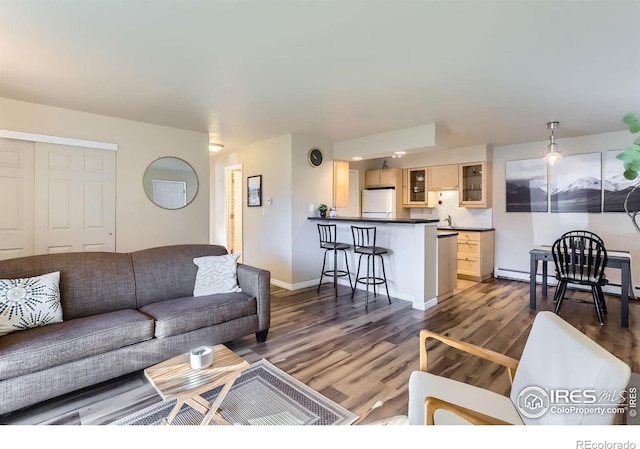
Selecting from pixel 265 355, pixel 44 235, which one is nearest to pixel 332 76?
pixel 265 355

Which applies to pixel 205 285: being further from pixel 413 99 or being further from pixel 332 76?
pixel 413 99

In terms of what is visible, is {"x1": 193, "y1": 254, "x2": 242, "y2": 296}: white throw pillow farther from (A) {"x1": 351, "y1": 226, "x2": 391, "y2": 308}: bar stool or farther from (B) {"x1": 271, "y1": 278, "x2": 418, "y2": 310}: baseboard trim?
(B) {"x1": 271, "y1": 278, "x2": 418, "y2": 310}: baseboard trim

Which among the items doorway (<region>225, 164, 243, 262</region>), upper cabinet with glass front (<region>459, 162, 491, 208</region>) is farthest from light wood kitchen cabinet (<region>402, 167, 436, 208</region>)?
doorway (<region>225, 164, 243, 262</region>)

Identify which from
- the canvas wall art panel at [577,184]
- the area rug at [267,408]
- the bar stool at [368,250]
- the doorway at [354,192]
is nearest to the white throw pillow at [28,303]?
the area rug at [267,408]

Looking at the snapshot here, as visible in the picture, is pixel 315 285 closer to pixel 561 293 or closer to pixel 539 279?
pixel 561 293

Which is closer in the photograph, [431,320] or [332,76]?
[332,76]

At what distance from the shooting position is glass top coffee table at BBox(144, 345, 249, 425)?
5.07 ft

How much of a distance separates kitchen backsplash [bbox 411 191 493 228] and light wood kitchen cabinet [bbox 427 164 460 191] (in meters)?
0.35

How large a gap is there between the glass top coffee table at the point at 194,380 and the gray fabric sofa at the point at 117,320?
600 millimetres

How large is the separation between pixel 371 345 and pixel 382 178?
180 inches

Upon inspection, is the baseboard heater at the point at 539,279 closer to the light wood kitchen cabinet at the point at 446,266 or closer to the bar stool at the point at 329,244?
the light wood kitchen cabinet at the point at 446,266

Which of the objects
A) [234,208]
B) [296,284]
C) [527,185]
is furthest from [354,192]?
[527,185]

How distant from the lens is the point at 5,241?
3283mm

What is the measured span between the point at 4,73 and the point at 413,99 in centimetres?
363
